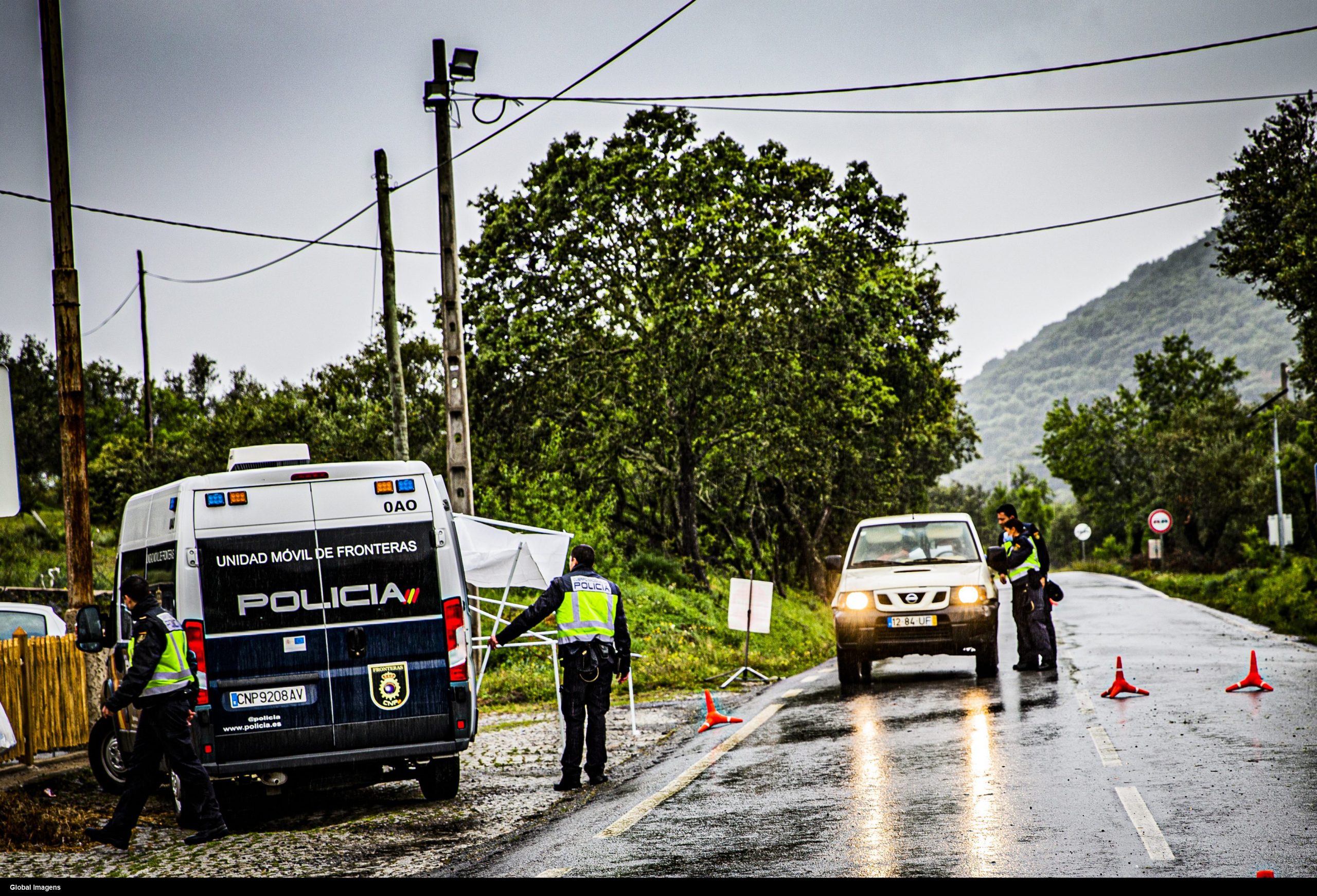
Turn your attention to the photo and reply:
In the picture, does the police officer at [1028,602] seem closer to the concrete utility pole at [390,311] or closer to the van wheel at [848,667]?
the van wheel at [848,667]

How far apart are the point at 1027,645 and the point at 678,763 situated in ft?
22.6

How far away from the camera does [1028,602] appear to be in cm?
1547

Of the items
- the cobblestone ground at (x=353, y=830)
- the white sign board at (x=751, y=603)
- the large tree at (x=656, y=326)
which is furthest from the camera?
the large tree at (x=656, y=326)

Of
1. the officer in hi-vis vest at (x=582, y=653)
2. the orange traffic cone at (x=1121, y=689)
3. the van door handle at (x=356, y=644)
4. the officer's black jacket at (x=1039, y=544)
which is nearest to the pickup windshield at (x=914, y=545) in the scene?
the officer's black jacket at (x=1039, y=544)

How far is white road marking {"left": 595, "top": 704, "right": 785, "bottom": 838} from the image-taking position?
26.1 ft

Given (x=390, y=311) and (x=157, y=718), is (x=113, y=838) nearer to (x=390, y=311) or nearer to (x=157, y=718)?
(x=157, y=718)

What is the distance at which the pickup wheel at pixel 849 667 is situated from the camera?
15195 mm

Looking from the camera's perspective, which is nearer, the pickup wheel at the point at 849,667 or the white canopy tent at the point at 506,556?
the white canopy tent at the point at 506,556

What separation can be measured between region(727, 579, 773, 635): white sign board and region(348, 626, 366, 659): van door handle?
9.48 m

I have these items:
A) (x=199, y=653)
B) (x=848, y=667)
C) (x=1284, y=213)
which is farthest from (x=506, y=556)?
(x=1284, y=213)

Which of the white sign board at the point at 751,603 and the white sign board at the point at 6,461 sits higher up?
the white sign board at the point at 6,461

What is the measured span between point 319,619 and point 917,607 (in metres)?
7.83

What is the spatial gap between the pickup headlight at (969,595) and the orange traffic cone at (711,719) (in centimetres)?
322

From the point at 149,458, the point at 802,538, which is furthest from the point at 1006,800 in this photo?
the point at 149,458
